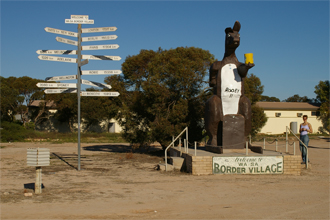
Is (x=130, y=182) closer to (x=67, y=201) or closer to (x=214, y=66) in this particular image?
(x=67, y=201)

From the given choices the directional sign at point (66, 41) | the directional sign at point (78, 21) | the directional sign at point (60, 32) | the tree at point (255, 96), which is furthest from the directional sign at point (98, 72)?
the tree at point (255, 96)

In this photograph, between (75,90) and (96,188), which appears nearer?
(96,188)

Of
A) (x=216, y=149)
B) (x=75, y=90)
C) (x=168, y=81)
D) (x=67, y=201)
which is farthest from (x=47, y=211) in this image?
(x=168, y=81)

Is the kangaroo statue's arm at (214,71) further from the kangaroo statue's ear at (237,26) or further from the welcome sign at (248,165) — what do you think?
the welcome sign at (248,165)

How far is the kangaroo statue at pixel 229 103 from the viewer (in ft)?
46.4

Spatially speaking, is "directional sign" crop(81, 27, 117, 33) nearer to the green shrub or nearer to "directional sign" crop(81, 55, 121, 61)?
"directional sign" crop(81, 55, 121, 61)

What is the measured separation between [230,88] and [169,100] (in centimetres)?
499

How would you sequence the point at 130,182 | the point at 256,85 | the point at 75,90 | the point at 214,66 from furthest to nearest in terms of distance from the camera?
1. the point at 256,85
2. the point at 214,66
3. the point at 75,90
4. the point at 130,182

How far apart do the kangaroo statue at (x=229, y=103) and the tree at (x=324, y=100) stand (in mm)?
33036

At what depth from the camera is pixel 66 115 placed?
146 ft

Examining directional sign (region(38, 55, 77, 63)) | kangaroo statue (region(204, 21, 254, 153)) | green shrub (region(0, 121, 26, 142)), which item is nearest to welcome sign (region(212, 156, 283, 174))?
kangaroo statue (region(204, 21, 254, 153))

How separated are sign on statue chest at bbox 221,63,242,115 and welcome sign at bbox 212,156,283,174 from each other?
8.14 feet

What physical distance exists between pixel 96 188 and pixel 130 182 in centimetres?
144

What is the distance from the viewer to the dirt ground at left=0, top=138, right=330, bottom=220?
712cm
